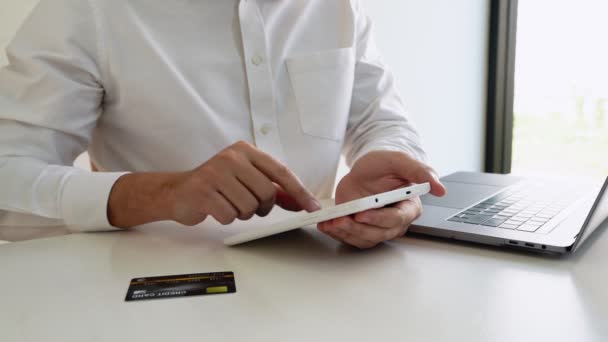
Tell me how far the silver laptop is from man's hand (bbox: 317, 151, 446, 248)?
2.0 inches

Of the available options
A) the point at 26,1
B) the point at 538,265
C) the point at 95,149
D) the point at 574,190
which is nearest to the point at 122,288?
the point at 538,265

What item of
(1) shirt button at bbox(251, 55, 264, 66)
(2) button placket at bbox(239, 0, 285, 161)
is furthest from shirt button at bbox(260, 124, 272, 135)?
(1) shirt button at bbox(251, 55, 264, 66)

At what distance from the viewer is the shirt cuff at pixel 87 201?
0.74 meters

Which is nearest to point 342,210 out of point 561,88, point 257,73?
point 257,73

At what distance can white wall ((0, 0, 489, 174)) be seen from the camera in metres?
2.27

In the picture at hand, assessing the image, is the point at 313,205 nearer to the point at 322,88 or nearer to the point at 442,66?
the point at 322,88

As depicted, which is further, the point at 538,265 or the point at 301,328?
the point at 538,265

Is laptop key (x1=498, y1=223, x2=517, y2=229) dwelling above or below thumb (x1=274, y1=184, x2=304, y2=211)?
below

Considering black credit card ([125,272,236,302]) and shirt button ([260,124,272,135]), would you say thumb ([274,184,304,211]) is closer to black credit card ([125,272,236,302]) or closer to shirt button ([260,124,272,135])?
black credit card ([125,272,236,302])

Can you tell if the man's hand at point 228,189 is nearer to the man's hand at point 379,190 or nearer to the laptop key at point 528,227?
the man's hand at point 379,190

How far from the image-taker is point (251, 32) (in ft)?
3.22

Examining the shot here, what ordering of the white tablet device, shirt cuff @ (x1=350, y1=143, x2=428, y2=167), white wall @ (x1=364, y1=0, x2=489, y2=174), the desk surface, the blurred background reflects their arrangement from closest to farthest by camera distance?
the desk surface
the white tablet device
shirt cuff @ (x1=350, y1=143, x2=428, y2=167)
white wall @ (x1=364, y1=0, x2=489, y2=174)
the blurred background

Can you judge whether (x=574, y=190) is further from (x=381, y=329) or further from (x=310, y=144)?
(x=381, y=329)

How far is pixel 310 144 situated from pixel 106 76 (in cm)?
39
